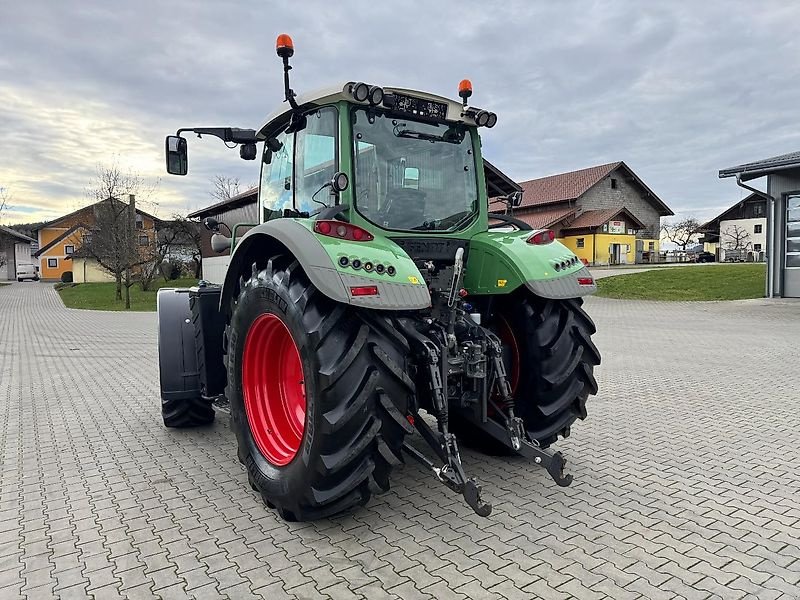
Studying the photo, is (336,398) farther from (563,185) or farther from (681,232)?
(681,232)

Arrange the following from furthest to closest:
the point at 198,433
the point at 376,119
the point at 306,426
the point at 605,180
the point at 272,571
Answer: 1. the point at 605,180
2. the point at 198,433
3. the point at 376,119
4. the point at 306,426
5. the point at 272,571

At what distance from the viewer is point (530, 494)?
3.65 metres

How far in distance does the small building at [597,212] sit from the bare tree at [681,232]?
70.3ft

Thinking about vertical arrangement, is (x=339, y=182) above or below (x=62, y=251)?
below

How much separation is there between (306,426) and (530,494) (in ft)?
5.18

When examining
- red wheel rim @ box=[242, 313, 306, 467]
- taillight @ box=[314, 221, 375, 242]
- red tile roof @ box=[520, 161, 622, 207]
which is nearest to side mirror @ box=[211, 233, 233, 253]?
red wheel rim @ box=[242, 313, 306, 467]

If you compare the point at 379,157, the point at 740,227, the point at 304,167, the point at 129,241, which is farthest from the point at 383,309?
the point at 740,227

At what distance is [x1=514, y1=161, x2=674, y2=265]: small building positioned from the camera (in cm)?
4103

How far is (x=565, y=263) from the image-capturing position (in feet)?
12.3

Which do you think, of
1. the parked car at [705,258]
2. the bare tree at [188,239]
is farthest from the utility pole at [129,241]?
the parked car at [705,258]

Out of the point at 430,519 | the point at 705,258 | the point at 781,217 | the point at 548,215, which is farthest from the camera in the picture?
the point at 705,258

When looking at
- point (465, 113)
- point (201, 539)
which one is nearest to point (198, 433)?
point (201, 539)

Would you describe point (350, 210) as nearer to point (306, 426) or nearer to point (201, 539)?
point (306, 426)

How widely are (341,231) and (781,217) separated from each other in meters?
18.0
